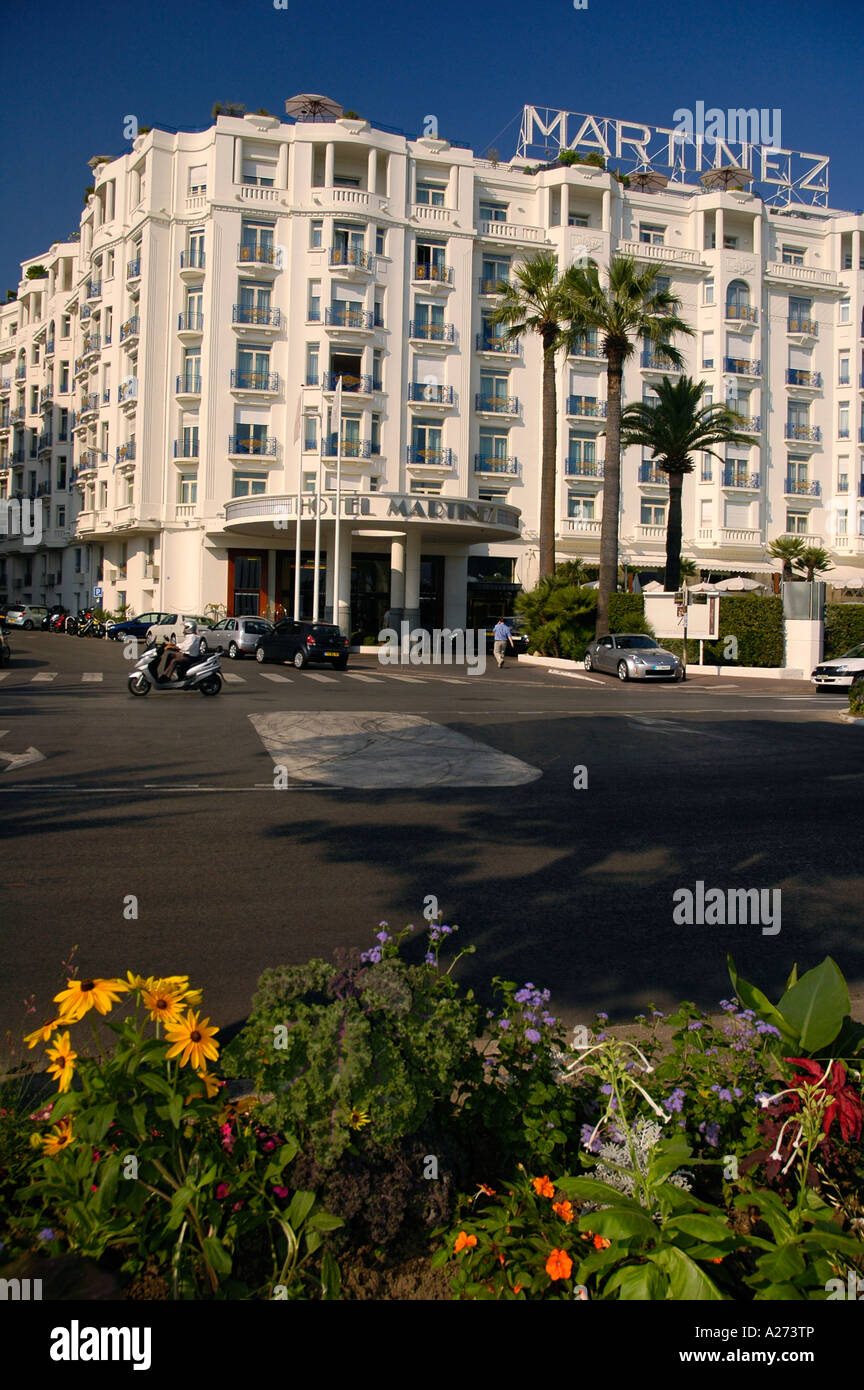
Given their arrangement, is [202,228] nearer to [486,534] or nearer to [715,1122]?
[486,534]

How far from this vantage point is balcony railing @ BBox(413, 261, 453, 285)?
174ft

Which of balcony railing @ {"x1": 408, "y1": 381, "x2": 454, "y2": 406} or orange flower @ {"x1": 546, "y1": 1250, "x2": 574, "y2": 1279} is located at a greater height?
balcony railing @ {"x1": 408, "y1": 381, "x2": 454, "y2": 406}

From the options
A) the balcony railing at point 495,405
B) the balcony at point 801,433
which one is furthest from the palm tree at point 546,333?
the balcony at point 801,433

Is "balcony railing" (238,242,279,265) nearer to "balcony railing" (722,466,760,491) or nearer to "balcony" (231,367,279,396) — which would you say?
"balcony" (231,367,279,396)

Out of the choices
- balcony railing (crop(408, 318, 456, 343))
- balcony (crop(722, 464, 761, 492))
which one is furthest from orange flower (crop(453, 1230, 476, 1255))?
balcony (crop(722, 464, 761, 492))

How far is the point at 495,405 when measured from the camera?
5512cm

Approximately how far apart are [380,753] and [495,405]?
44.4 meters

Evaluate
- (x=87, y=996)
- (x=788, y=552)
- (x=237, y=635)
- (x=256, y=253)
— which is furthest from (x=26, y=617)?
(x=87, y=996)

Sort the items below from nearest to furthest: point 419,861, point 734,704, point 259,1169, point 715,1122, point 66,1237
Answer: point 66,1237 < point 259,1169 < point 715,1122 < point 419,861 < point 734,704

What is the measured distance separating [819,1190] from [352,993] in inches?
57.7

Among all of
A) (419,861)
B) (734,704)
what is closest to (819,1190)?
(419,861)

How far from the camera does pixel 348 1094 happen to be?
2.65 meters

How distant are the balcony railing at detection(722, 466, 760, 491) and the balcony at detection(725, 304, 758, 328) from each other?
821 centimetres
